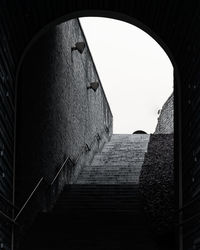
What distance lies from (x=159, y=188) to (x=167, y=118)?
1693cm

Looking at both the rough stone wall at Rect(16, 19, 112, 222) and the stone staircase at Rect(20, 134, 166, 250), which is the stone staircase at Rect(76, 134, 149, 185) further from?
the stone staircase at Rect(20, 134, 166, 250)

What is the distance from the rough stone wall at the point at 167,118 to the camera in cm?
2594

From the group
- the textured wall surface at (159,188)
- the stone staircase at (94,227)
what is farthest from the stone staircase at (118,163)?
the stone staircase at (94,227)

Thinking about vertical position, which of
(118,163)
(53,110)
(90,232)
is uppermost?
(118,163)

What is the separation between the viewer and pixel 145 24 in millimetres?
7484

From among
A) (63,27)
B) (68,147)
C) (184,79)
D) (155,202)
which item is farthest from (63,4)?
(68,147)

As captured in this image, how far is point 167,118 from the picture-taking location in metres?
27.1

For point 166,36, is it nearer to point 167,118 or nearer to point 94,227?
point 94,227

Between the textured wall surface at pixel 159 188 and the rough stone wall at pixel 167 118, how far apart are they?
8610 millimetres

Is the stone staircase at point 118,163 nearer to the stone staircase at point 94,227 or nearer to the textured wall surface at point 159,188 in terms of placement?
the textured wall surface at point 159,188

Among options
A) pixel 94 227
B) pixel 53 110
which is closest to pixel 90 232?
pixel 94 227

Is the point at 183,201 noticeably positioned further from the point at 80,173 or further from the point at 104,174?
the point at 80,173

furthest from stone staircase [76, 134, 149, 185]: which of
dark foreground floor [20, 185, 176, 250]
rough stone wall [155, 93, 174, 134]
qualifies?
dark foreground floor [20, 185, 176, 250]

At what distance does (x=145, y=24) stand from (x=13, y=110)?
2.21 meters
